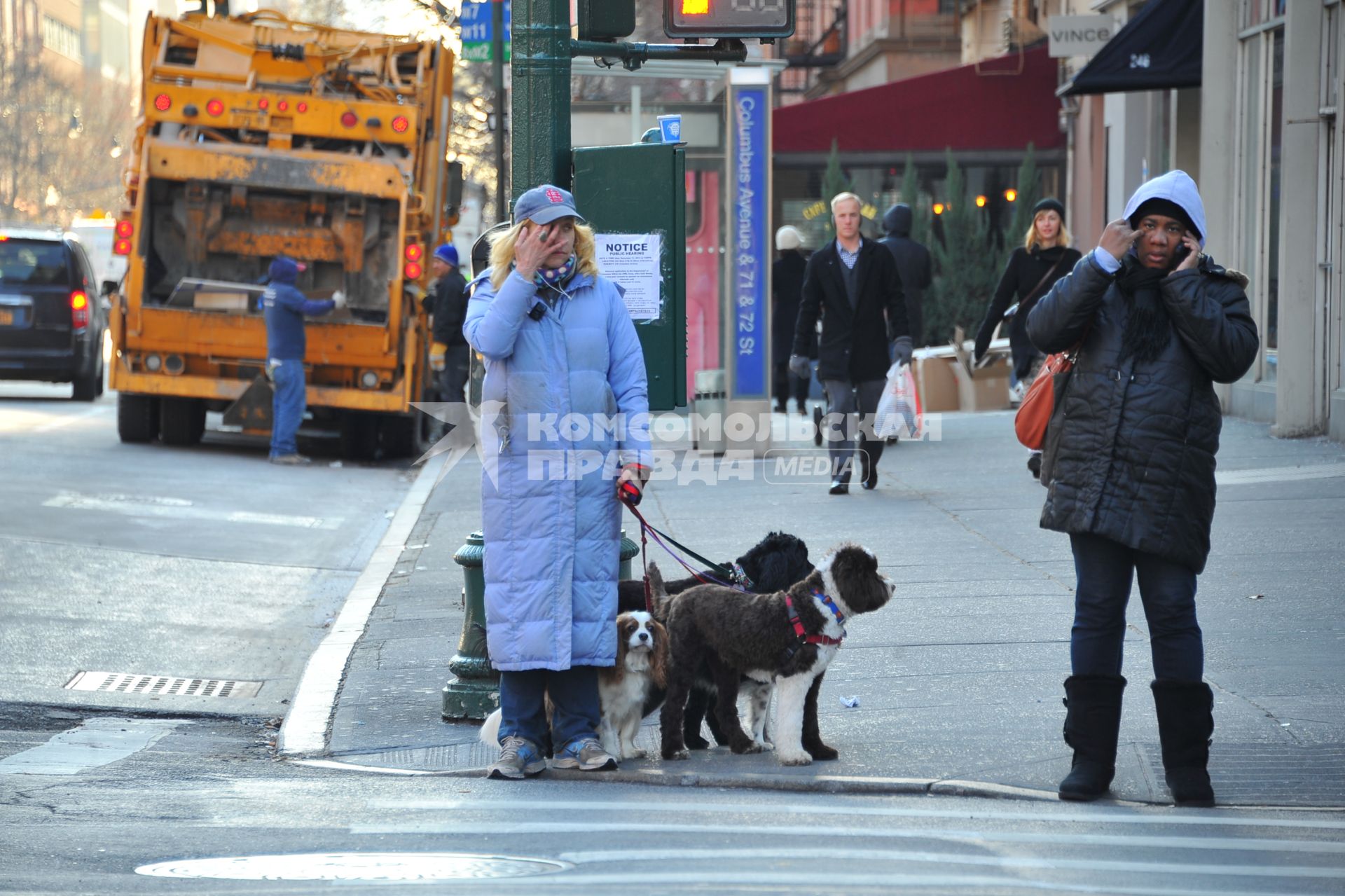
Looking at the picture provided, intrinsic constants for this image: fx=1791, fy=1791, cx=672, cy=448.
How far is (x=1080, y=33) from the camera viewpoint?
18.9m

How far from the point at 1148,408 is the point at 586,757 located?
2.06 m

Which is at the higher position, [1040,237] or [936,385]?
[1040,237]

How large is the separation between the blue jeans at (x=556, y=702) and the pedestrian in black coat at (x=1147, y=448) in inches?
59.6

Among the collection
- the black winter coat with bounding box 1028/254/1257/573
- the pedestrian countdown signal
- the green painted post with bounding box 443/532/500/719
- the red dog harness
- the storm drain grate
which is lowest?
the storm drain grate

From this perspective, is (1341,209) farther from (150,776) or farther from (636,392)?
(150,776)

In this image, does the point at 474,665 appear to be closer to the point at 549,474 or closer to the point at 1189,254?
the point at 549,474

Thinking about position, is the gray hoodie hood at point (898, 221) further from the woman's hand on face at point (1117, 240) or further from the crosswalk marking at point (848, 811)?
the crosswalk marking at point (848, 811)

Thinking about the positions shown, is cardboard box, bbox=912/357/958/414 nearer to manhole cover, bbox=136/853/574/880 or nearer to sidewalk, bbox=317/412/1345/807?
sidewalk, bbox=317/412/1345/807

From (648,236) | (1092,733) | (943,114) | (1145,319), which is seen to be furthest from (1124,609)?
(943,114)

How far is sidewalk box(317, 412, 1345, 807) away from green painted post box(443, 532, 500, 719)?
3.8 inches

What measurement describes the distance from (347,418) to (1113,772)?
1268 cm

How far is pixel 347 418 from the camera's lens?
675 inches

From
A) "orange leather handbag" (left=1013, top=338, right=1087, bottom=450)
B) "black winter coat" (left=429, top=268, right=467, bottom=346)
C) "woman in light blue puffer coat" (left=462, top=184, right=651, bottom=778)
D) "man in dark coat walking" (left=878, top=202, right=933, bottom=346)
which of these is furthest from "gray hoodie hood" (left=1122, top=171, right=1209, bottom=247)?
"black winter coat" (left=429, top=268, right=467, bottom=346)

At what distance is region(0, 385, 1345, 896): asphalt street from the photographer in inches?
183
